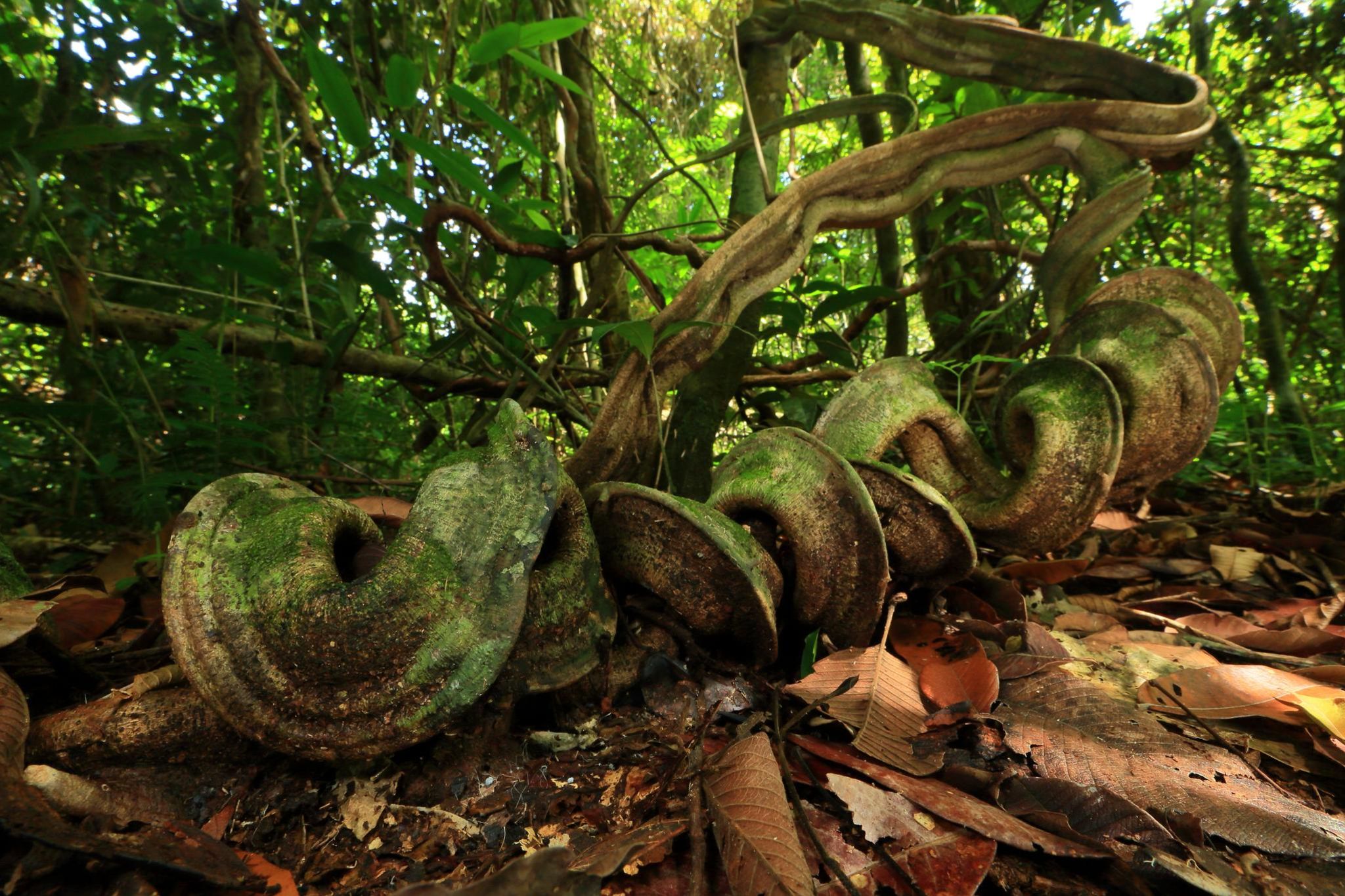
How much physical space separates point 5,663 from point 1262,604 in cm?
213

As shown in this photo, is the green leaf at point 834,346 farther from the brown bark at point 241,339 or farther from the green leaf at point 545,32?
the green leaf at point 545,32

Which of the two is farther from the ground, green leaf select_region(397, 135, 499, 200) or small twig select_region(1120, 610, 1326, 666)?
green leaf select_region(397, 135, 499, 200)

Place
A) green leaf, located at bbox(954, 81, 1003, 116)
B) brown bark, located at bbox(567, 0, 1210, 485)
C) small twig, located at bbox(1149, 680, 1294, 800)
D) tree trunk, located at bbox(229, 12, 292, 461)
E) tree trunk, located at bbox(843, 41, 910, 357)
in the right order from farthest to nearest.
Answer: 1. tree trunk, located at bbox(843, 41, 910, 357)
2. green leaf, located at bbox(954, 81, 1003, 116)
3. tree trunk, located at bbox(229, 12, 292, 461)
4. brown bark, located at bbox(567, 0, 1210, 485)
5. small twig, located at bbox(1149, 680, 1294, 800)

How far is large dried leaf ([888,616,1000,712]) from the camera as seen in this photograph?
0.96 meters

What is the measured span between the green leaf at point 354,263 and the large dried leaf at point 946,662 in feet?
4.08

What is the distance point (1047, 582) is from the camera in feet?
5.17

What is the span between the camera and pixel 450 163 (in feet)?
4.39

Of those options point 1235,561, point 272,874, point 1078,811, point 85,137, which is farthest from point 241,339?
point 1235,561

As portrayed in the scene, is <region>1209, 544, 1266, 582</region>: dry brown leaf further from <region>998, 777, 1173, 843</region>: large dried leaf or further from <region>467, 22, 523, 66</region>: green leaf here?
<region>467, 22, 523, 66</region>: green leaf

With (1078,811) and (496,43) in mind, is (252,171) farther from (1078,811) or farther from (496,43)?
(1078,811)

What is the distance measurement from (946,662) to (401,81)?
1.38 m

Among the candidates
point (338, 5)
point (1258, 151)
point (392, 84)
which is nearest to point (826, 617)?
point (392, 84)

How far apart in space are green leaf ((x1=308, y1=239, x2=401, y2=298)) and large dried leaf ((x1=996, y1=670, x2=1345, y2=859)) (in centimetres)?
141

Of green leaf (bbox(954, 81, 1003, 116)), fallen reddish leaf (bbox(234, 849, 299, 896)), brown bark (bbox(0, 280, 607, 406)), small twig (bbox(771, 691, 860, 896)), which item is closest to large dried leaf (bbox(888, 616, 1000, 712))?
small twig (bbox(771, 691, 860, 896))
